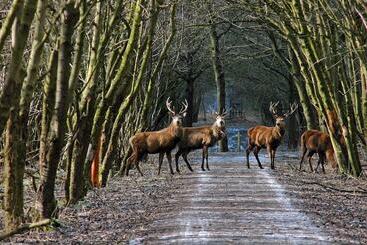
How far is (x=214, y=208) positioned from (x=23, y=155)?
3855mm

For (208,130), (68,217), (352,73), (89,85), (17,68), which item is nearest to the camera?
(17,68)

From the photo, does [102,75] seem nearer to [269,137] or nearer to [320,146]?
[320,146]

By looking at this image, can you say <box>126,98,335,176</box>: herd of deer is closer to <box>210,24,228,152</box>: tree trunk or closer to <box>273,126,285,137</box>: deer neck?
<box>273,126,285,137</box>: deer neck

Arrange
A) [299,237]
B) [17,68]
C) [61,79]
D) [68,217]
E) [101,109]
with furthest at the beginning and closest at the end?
[101,109] < [68,217] < [61,79] < [299,237] < [17,68]

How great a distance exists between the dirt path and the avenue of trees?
2182 mm

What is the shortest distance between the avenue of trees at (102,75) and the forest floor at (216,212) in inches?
36.7

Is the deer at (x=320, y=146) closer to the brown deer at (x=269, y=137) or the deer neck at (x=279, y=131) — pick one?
the deer neck at (x=279, y=131)

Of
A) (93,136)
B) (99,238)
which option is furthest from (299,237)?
(93,136)

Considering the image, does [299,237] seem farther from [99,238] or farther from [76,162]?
[76,162]

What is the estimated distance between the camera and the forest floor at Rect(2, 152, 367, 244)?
1164cm

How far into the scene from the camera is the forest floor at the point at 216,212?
1164cm

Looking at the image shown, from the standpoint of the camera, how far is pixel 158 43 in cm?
3494

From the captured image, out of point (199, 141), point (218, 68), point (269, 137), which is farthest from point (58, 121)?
point (218, 68)

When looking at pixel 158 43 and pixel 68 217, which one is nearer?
pixel 68 217
